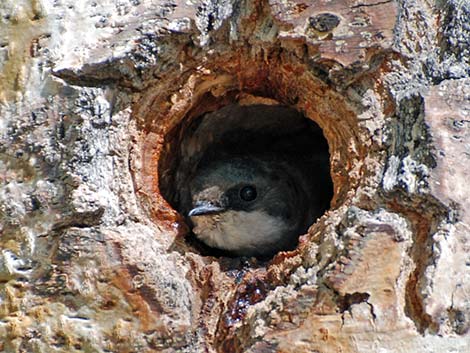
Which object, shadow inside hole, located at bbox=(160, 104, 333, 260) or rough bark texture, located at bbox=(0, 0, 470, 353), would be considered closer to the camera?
rough bark texture, located at bbox=(0, 0, 470, 353)

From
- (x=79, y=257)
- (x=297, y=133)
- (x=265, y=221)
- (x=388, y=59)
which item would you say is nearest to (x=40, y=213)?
(x=79, y=257)

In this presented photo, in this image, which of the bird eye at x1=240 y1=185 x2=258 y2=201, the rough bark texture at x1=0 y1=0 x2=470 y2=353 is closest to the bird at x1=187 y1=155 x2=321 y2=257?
the bird eye at x1=240 y1=185 x2=258 y2=201

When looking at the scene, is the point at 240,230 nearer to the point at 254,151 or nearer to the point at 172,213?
the point at 254,151

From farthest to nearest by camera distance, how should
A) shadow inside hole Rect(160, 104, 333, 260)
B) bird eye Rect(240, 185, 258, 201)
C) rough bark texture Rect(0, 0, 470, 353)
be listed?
bird eye Rect(240, 185, 258, 201) → shadow inside hole Rect(160, 104, 333, 260) → rough bark texture Rect(0, 0, 470, 353)

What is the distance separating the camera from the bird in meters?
3.13

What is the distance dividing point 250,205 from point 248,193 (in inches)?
2.1

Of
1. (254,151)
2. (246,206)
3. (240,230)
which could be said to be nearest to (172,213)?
(240,230)

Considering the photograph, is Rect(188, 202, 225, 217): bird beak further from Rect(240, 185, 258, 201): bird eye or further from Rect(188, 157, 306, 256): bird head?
Rect(240, 185, 258, 201): bird eye

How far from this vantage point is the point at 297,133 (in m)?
3.58

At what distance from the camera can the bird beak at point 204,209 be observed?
3.04 meters

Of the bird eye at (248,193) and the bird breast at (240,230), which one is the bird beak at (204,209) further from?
the bird eye at (248,193)

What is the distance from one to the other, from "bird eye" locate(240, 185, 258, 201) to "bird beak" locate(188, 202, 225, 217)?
0.20m

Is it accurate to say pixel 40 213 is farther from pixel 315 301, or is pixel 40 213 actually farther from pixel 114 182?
pixel 315 301

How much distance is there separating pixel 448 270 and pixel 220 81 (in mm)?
997
